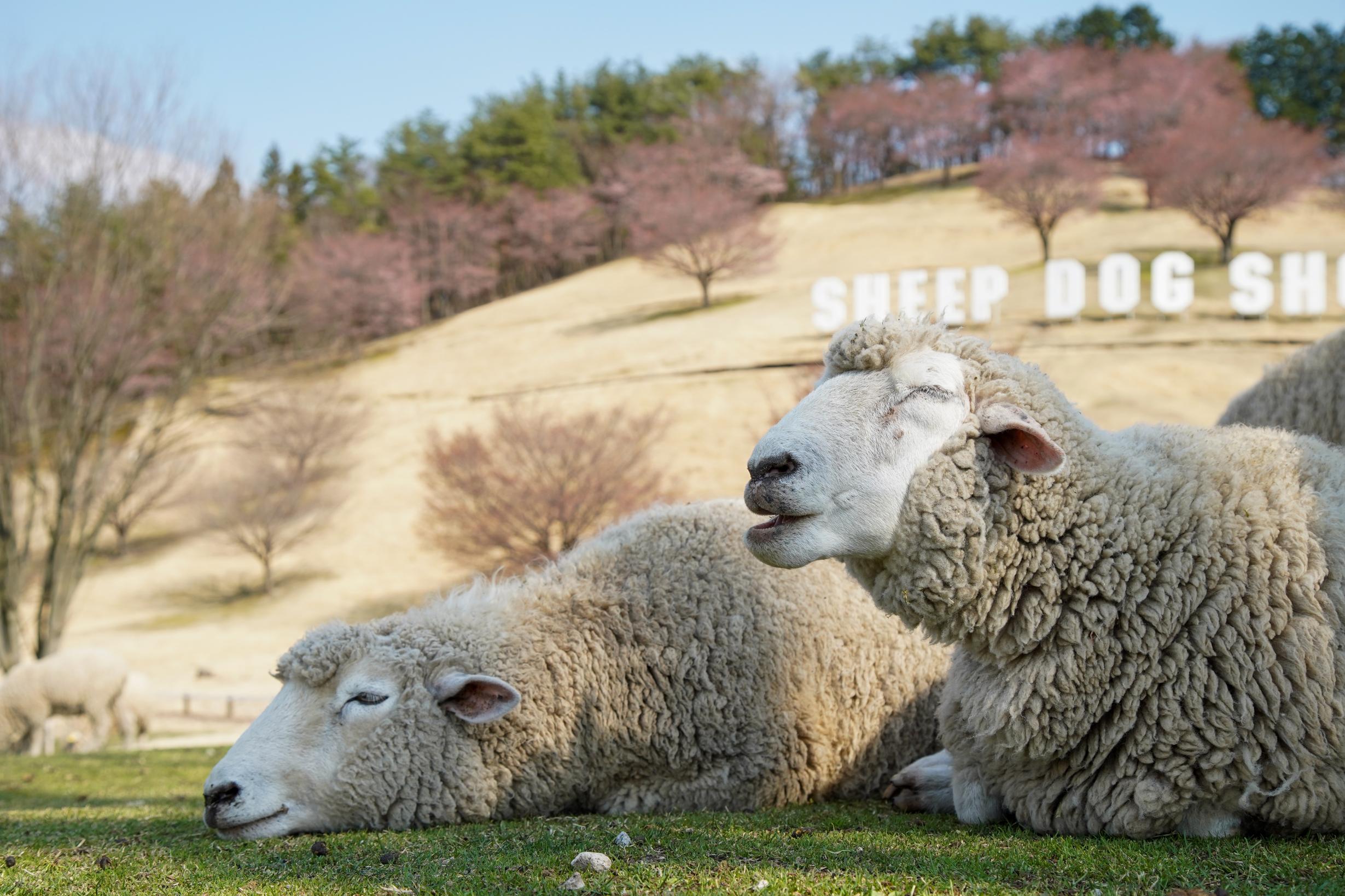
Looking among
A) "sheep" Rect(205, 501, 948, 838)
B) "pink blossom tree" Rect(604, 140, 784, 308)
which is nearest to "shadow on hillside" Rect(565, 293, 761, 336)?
"pink blossom tree" Rect(604, 140, 784, 308)

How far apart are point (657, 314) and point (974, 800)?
174 feet

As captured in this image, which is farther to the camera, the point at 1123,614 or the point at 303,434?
the point at 303,434

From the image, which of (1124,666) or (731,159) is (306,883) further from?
(731,159)

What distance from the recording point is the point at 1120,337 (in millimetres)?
41781

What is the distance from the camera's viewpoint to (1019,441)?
3.66m

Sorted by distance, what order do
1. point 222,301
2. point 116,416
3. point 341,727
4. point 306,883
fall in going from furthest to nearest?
point 116,416
point 222,301
point 341,727
point 306,883

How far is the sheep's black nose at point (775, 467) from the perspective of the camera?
3.60m

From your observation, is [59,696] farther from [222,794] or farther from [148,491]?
[148,491]

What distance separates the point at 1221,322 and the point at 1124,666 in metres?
44.4

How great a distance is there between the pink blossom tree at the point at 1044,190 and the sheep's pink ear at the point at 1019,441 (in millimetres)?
54029

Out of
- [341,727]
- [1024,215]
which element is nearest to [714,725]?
[341,727]

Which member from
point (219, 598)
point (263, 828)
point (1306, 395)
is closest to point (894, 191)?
point (219, 598)

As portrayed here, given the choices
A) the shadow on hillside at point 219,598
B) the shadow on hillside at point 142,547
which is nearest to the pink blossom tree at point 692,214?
the shadow on hillside at point 142,547

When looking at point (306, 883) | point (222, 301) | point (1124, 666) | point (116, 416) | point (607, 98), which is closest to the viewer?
point (306, 883)
